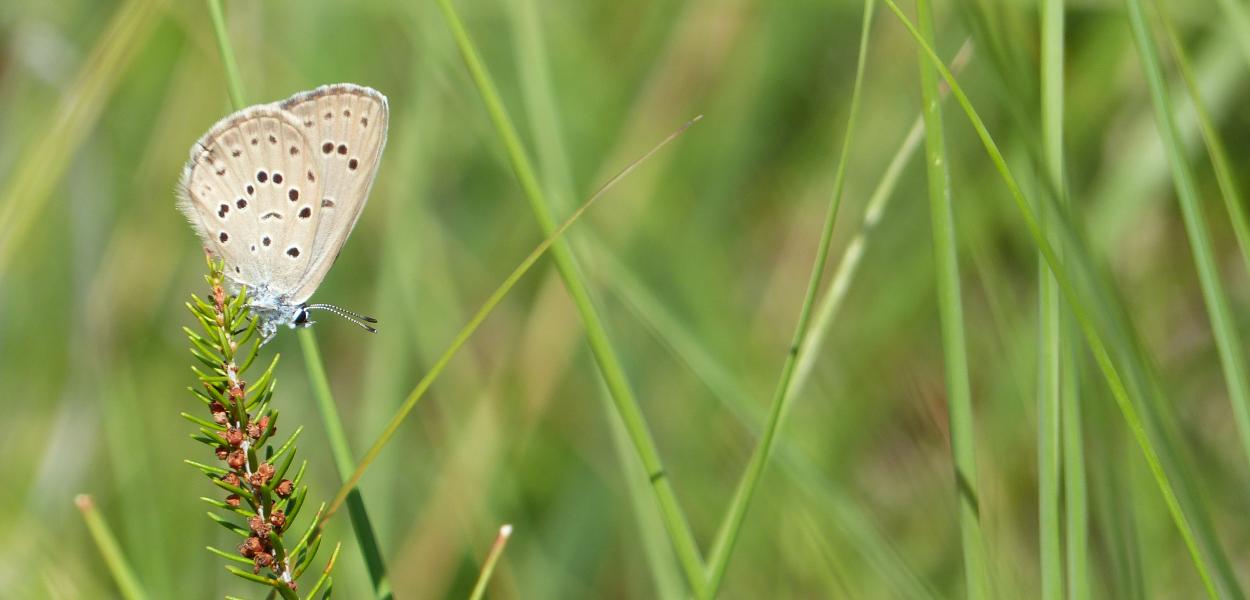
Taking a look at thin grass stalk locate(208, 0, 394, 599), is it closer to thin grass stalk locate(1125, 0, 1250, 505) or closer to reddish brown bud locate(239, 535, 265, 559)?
reddish brown bud locate(239, 535, 265, 559)

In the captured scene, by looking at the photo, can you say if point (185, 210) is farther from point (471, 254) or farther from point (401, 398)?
point (471, 254)

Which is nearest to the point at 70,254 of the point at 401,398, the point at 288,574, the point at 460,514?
the point at 401,398

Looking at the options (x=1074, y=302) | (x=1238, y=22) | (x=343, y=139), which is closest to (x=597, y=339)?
(x=1074, y=302)

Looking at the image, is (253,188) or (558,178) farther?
(558,178)

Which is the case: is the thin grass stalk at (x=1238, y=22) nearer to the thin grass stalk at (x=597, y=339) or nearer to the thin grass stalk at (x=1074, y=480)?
the thin grass stalk at (x=1074, y=480)

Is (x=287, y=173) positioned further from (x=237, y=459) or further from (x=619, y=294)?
(x=237, y=459)

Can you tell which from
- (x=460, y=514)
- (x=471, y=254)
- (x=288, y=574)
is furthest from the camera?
(x=471, y=254)

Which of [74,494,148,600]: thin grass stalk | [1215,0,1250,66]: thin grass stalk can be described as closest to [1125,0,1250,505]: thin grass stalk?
[1215,0,1250,66]: thin grass stalk
